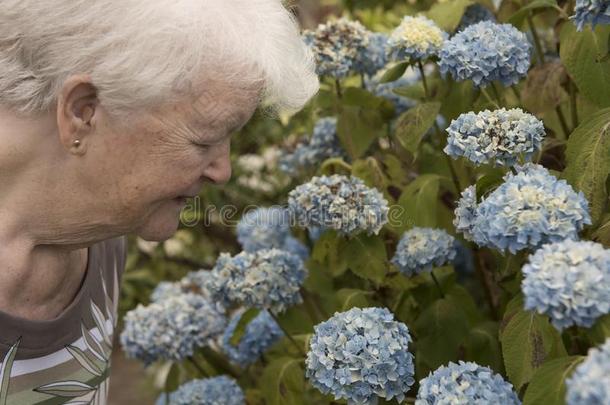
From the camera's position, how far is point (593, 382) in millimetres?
916

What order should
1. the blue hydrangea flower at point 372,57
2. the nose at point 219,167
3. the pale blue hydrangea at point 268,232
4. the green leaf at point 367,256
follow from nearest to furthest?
the nose at point 219,167 < the green leaf at point 367,256 < the blue hydrangea flower at point 372,57 < the pale blue hydrangea at point 268,232

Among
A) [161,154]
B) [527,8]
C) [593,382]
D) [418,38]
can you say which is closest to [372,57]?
[418,38]

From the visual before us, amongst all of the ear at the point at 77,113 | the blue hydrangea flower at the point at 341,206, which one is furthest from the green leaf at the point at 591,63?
the ear at the point at 77,113

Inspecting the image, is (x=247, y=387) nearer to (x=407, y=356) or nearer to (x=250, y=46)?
(x=407, y=356)

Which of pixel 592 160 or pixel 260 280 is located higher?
pixel 592 160

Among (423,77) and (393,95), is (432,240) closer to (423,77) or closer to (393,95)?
(423,77)

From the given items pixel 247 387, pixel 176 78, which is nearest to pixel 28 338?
pixel 176 78

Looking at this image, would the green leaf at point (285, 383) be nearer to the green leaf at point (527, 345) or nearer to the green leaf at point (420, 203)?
the green leaf at point (420, 203)

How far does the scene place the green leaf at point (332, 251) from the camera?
189 cm

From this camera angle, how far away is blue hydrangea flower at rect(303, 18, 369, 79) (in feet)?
6.50

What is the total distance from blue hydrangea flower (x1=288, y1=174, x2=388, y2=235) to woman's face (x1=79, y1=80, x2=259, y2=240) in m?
0.31

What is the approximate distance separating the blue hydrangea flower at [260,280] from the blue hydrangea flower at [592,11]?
0.88 metres

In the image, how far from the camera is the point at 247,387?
7.70 feet

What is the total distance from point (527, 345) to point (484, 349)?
1.72ft
